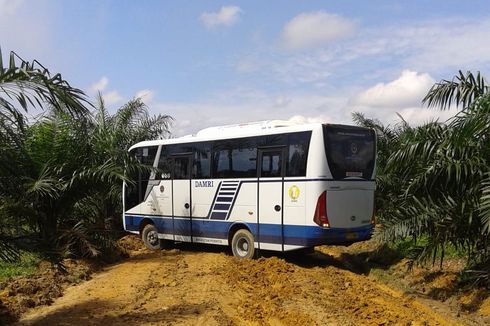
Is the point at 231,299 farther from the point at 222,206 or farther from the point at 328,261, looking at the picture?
the point at 328,261

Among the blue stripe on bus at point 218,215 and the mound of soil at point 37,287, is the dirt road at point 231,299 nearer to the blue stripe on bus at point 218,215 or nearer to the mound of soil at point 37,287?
the mound of soil at point 37,287

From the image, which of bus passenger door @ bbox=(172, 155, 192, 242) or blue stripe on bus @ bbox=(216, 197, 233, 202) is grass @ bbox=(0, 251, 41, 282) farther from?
→ blue stripe on bus @ bbox=(216, 197, 233, 202)

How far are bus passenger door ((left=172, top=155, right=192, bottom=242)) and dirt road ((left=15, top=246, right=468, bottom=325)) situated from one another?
218 centimetres

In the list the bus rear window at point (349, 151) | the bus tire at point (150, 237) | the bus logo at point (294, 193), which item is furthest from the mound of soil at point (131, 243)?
the bus rear window at point (349, 151)

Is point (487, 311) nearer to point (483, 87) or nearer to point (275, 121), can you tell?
point (483, 87)

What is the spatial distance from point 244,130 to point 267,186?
5.25ft

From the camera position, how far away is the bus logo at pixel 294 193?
11188mm

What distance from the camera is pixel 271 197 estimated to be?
1168 cm

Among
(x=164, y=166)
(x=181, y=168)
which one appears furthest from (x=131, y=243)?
(x=181, y=168)

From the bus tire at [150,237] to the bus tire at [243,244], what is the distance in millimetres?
3016

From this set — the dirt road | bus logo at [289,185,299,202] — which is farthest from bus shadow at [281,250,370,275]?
bus logo at [289,185,299,202]

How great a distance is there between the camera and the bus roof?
455 inches

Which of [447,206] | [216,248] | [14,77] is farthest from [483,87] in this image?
[216,248]

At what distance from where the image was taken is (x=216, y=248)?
1478 cm
